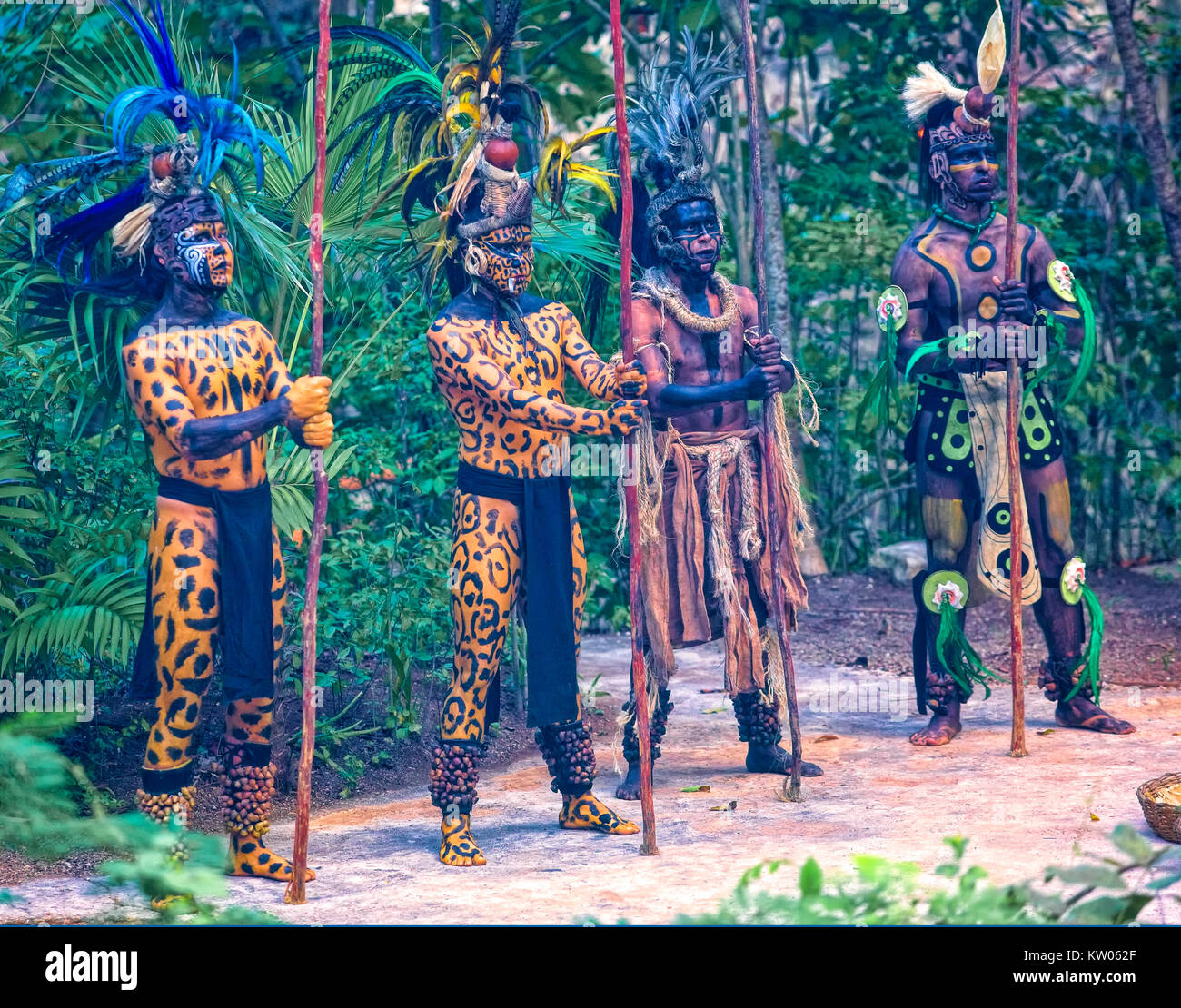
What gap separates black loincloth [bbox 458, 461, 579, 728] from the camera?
4797 millimetres

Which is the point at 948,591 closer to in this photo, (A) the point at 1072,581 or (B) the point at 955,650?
(B) the point at 955,650

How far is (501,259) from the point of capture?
15.6ft

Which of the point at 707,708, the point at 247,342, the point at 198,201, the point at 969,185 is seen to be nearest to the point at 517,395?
the point at 247,342

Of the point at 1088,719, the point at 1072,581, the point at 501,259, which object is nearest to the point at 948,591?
the point at 1072,581

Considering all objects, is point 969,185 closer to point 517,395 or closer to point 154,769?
point 517,395

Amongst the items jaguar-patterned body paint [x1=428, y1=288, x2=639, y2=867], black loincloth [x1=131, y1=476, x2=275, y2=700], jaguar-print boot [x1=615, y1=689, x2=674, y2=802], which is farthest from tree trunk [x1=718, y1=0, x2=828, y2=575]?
black loincloth [x1=131, y1=476, x2=275, y2=700]

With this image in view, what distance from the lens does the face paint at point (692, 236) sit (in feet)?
17.1

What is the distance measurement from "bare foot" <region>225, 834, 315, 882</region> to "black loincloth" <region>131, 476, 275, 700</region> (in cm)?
44

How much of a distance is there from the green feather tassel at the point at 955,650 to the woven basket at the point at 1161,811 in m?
1.32

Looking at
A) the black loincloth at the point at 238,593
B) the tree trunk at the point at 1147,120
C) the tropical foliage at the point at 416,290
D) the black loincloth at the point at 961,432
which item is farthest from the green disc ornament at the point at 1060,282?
the black loincloth at the point at 238,593

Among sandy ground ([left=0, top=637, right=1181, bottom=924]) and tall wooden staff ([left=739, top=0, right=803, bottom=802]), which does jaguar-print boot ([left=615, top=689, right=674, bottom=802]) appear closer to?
sandy ground ([left=0, top=637, right=1181, bottom=924])

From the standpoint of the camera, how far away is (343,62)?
5090 millimetres

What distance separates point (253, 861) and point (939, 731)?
2748 mm
